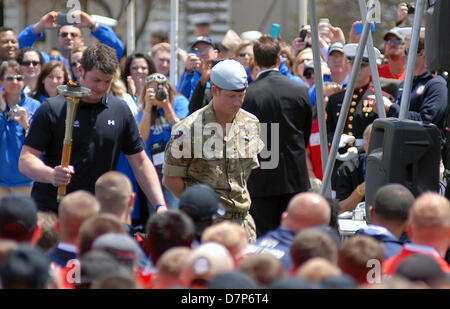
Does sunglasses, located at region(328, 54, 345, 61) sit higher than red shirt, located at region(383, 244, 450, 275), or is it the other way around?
sunglasses, located at region(328, 54, 345, 61)

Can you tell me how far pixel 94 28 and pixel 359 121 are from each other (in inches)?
106

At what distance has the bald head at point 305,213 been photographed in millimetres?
4172

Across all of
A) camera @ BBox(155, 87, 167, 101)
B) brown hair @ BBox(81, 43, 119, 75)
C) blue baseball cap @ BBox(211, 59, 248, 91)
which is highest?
brown hair @ BBox(81, 43, 119, 75)

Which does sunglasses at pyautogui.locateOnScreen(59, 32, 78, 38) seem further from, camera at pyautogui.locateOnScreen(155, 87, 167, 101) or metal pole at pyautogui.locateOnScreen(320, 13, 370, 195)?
metal pole at pyautogui.locateOnScreen(320, 13, 370, 195)

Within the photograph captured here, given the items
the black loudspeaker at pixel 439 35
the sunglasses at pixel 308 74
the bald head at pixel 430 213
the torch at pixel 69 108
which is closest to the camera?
the bald head at pixel 430 213

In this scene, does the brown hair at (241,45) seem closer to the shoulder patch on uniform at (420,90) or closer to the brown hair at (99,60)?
the shoulder patch on uniform at (420,90)

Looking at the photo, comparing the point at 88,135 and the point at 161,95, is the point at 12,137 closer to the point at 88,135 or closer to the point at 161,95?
the point at 161,95

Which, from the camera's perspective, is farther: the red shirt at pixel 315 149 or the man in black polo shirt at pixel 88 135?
the red shirt at pixel 315 149

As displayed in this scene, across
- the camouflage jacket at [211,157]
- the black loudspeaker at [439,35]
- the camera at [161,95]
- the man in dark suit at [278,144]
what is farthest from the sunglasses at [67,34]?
the black loudspeaker at [439,35]

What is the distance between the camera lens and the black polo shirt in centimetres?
548

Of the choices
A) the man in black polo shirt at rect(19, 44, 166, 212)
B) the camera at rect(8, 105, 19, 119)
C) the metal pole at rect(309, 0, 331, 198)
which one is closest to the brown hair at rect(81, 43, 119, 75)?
the man in black polo shirt at rect(19, 44, 166, 212)

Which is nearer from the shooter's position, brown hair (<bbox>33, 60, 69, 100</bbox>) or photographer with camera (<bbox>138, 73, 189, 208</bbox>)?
photographer with camera (<bbox>138, 73, 189, 208</bbox>)

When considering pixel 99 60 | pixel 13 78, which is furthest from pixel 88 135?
pixel 13 78
